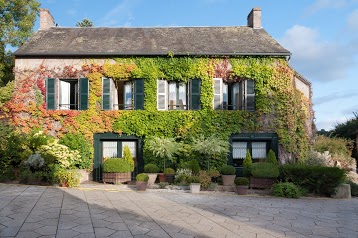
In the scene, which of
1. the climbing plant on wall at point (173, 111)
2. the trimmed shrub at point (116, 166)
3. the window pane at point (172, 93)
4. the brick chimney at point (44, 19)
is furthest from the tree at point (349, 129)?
the brick chimney at point (44, 19)

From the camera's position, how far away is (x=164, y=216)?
7.41 meters

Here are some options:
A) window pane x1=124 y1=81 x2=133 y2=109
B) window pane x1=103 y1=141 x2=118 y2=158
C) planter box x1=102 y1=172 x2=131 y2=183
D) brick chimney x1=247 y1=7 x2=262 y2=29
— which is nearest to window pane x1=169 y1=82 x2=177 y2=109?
window pane x1=124 y1=81 x2=133 y2=109

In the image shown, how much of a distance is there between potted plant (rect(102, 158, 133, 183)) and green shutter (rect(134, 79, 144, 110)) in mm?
3032

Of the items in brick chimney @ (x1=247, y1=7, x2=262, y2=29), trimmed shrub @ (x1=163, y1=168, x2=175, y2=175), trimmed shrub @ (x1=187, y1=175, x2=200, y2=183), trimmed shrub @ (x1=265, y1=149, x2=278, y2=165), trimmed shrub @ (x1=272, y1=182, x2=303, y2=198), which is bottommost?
trimmed shrub @ (x1=272, y1=182, x2=303, y2=198)

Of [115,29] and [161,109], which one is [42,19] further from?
Result: [161,109]

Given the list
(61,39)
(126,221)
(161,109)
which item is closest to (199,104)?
(161,109)

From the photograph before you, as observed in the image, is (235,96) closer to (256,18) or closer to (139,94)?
(139,94)

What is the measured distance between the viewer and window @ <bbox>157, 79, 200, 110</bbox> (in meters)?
15.7

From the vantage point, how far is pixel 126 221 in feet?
22.1

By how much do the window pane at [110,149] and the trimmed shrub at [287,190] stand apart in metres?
7.91

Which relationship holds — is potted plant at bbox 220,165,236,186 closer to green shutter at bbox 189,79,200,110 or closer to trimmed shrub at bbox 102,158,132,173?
green shutter at bbox 189,79,200,110

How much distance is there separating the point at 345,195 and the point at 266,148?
4611mm

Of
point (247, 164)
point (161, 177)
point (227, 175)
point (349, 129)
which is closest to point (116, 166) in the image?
point (161, 177)

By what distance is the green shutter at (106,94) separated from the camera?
51.3 ft
